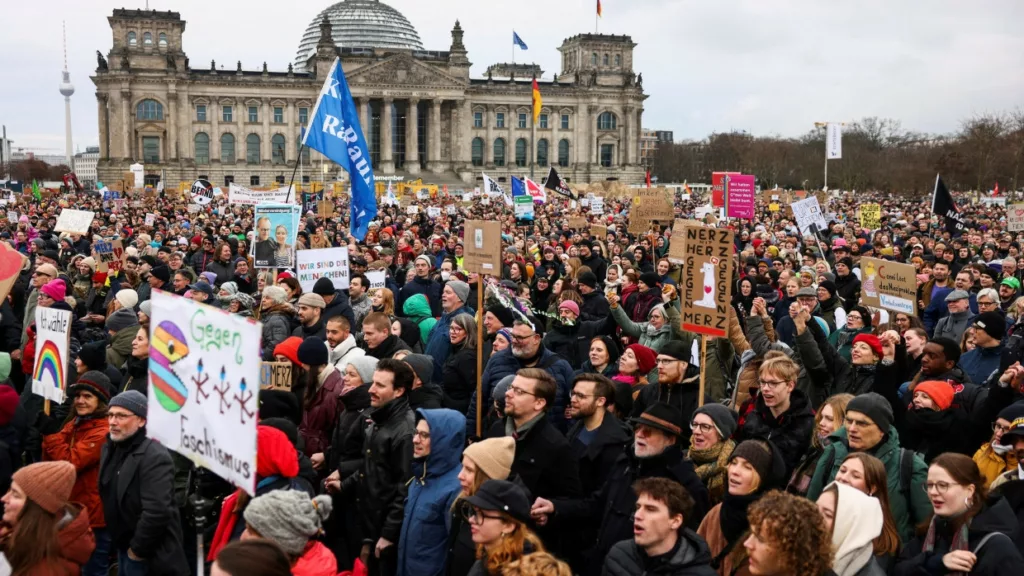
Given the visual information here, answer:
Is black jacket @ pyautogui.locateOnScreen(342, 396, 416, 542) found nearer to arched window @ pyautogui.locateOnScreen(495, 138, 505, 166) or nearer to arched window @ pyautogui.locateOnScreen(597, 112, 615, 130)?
arched window @ pyautogui.locateOnScreen(495, 138, 505, 166)

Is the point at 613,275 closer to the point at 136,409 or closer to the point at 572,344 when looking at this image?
the point at 572,344

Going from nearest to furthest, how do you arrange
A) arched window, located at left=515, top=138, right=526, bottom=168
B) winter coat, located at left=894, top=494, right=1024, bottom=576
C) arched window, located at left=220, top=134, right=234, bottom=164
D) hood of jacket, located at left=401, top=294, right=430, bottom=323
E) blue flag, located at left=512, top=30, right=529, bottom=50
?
winter coat, located at left=894, top=494, right=1024, bottom=576, hood of jacket, located at left=401, top=294, right=430, bottom=323, blue flag, located at left=512, top=30, right=529, bottom=50, arched window, located at left=220, top=134, right=234, bottom=164, arched window, located at left=515, top=138, right=526, bottom=168

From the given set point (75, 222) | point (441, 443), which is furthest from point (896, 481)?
point (75, 222)

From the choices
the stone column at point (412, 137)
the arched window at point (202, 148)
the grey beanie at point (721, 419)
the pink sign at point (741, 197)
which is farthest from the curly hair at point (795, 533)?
the arched window at point (202, 148)

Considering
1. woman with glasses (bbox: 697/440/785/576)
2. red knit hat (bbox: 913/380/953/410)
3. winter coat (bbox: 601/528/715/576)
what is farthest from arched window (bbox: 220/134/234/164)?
winter coat (bbox: 601/528/715/576)

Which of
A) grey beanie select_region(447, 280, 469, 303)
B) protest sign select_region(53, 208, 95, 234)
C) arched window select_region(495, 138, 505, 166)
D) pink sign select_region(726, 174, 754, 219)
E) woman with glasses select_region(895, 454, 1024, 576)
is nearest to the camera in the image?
woman with glasses select_region(895, 454, 1024, 576)

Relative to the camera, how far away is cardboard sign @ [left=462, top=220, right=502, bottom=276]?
9.11 metres

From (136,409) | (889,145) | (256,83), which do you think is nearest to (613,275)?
(136,409)

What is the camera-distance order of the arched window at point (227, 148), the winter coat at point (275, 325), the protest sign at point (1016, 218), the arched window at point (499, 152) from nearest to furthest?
the winter coat at point (275, 325) → the protest sign at point (1016, 218) → the arched window at point (227, 148) → the arched window at point (499, 152)

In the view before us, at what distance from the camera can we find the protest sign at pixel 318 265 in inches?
446

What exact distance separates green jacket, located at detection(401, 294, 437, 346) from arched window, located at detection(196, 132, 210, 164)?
7778cm

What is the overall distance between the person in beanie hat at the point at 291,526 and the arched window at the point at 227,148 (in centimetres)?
8395

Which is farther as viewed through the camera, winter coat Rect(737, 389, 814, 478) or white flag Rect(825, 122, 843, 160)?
white flag Rect(825, 122, 843, 160)

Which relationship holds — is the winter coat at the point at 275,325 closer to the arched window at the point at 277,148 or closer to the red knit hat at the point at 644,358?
the red knit hat at the point at 644,358
